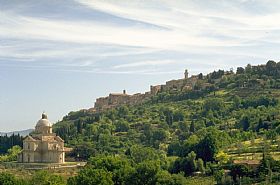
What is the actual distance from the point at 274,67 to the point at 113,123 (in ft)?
140

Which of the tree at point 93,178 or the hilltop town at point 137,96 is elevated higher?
the hilltop town at point 137,96

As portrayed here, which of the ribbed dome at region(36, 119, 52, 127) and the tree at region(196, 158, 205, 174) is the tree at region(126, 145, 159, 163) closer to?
the tree at region(196, 158, 205, 174)

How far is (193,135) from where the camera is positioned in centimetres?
7369

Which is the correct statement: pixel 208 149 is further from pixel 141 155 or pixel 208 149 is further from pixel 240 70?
pixel 240 70

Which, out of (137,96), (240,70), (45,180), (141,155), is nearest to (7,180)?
(45,180)

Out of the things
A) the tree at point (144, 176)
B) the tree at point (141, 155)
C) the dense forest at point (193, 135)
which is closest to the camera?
the tree at point (144, 176)

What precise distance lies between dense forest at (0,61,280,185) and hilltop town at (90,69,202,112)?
17.2 feet

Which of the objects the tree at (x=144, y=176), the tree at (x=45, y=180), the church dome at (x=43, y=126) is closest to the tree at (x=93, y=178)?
the tree at (x=45, y=180)

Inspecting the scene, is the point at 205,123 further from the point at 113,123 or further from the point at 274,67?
the point at 274,67

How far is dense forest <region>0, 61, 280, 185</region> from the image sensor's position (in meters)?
45.8

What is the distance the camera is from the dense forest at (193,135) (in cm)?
4578

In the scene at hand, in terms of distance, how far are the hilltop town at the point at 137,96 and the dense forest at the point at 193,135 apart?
523cm

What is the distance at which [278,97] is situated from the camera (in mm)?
96625

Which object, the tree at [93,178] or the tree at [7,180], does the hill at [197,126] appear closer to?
the tree at [93,178]
